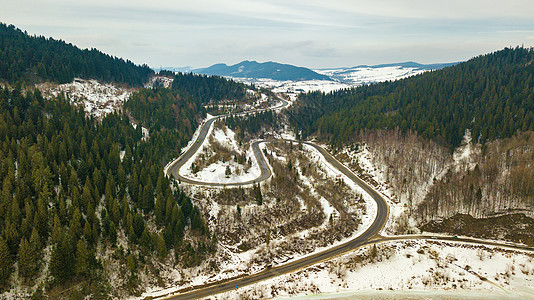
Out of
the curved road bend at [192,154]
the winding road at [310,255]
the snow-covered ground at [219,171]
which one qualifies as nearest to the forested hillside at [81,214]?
the winding road at [310,255]

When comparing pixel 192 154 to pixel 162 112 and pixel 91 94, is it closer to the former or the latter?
pixel 162 112

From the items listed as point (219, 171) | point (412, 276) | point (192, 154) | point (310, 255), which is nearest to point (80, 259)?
point (310, 255)

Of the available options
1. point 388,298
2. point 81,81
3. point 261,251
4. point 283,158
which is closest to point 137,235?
point 261,251

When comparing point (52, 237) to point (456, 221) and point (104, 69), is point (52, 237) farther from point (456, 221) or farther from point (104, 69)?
point (104, 69)

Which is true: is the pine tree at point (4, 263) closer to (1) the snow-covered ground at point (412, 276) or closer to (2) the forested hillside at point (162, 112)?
(1) the snow-covered ground at point (412, 276)

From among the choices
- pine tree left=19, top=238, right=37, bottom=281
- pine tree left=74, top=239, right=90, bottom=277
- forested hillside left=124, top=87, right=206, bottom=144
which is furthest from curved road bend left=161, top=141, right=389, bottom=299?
forested hillside left=124, top=87, right=206, bottom=144

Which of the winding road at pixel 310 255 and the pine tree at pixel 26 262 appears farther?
the winding road at pixel 310 255
